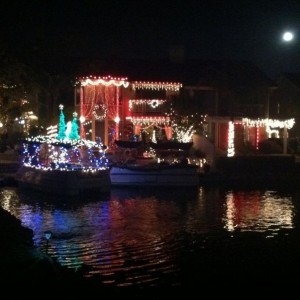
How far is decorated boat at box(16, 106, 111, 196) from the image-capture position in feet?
114

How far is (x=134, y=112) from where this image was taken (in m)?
53.3

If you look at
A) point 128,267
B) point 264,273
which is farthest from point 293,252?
point 128,267

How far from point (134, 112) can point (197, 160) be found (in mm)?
9493

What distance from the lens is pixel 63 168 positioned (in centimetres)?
3522

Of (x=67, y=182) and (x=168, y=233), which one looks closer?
(x=168, y=233)

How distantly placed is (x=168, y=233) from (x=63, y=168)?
1153 centimetres

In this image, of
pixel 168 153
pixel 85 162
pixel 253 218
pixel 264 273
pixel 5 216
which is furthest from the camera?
pixel 168 153

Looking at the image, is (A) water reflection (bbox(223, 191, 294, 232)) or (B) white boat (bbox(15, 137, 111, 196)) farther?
(B) white boat (bbox(15, 137, 111, 196))

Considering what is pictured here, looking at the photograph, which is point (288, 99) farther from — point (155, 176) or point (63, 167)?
point (63, 167)

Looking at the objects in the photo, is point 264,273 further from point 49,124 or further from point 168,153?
point 49,124

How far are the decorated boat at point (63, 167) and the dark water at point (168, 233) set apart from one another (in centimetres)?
80

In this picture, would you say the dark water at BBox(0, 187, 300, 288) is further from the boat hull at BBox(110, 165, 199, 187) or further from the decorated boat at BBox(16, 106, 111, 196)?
the boat hull at BBox(110, 165, 199, 187)

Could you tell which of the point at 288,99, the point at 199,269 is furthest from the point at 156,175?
the point at 288,99

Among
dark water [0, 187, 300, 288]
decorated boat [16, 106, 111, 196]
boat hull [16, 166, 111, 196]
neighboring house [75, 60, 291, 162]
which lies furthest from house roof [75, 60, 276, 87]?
dark water [0, 187, 300, 288]
